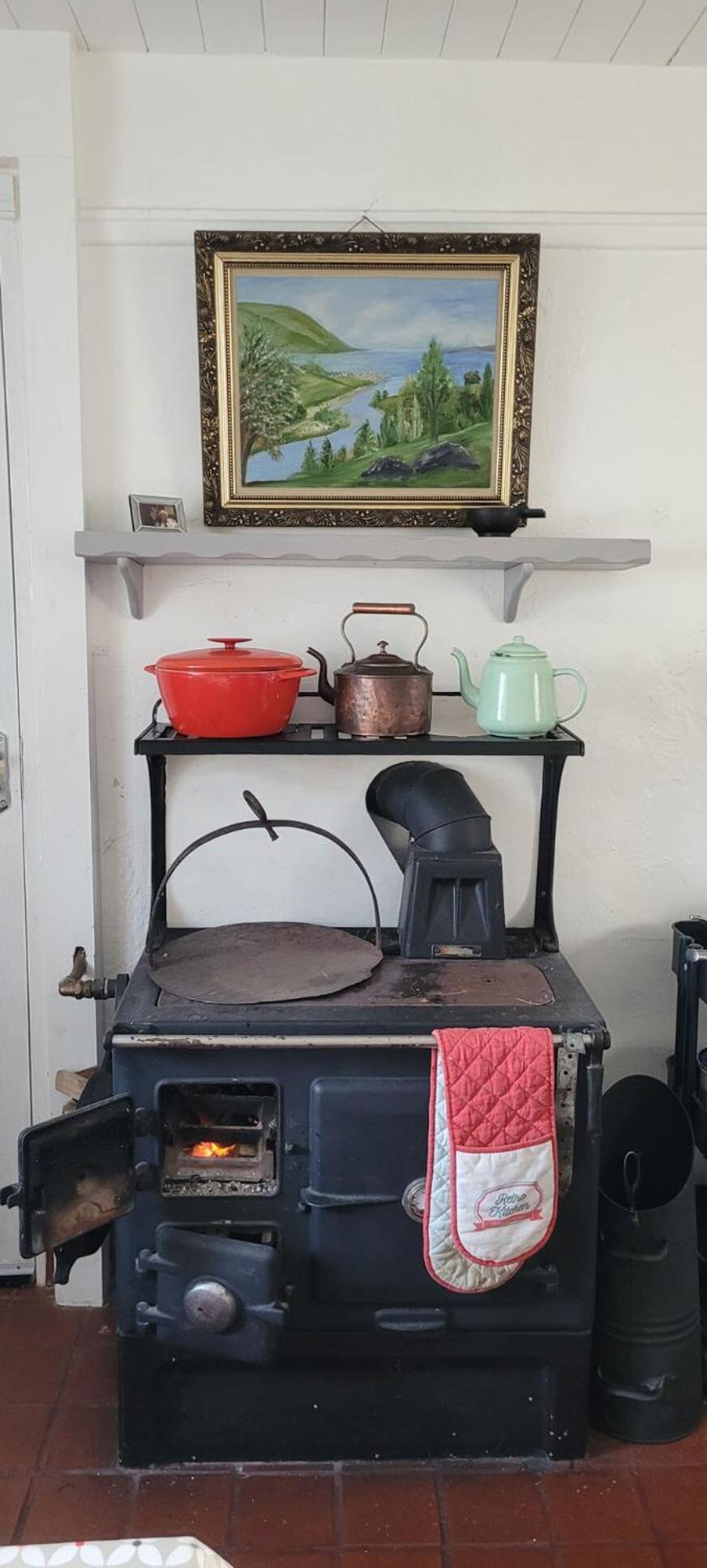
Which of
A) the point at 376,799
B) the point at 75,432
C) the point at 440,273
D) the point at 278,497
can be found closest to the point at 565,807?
the point at 376,799

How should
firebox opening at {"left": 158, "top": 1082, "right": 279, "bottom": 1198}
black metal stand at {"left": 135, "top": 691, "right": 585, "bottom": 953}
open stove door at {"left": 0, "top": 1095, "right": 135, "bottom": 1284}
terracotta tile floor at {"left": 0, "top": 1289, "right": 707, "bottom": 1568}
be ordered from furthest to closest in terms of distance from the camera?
black metal stand at {"left": 135, "top": 691, "right": 585, "bottom": 953} → firebox opening at {"left": 158, "top": 1082, "right": 279, "bottom": 1198} → terracotta tile floor at {"left": 0, "top": 1289, "right": 707, "bottom": 1568} → open stove door at {"left": 0, "top": 1095, "right": 135, "bottom": 1284}

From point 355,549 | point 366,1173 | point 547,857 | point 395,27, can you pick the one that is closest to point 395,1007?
point 366,1173

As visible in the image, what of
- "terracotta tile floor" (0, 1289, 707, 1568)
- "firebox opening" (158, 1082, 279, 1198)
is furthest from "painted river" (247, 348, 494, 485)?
"terracotta tile floor" (0, 1289, 707, 1568)

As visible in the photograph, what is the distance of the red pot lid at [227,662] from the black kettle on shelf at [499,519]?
1.29ft

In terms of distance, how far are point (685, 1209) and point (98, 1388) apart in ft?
3.42

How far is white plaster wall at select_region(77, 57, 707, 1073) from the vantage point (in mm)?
2004

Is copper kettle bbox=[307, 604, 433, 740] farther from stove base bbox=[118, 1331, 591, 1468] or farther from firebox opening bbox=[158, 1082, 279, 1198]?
stove base bbox=[118, 1331, 591, 1468]

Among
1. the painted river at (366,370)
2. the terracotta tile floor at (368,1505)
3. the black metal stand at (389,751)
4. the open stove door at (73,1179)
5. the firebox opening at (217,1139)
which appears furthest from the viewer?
the painted river at (366,370)

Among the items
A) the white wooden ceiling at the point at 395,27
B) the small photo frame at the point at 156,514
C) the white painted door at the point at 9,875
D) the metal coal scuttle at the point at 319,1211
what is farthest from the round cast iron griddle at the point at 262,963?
the white wooden ceiling at the point at 395,27

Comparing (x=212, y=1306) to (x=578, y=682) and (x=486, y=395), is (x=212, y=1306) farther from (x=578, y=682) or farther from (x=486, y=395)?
(x=486, y=395)

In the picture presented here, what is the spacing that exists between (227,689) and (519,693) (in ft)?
1.58

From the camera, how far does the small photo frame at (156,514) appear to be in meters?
1.95

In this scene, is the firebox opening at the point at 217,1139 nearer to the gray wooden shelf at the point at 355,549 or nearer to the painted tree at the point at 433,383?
the gray wooden shelf at the point at 355,549

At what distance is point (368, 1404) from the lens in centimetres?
187
